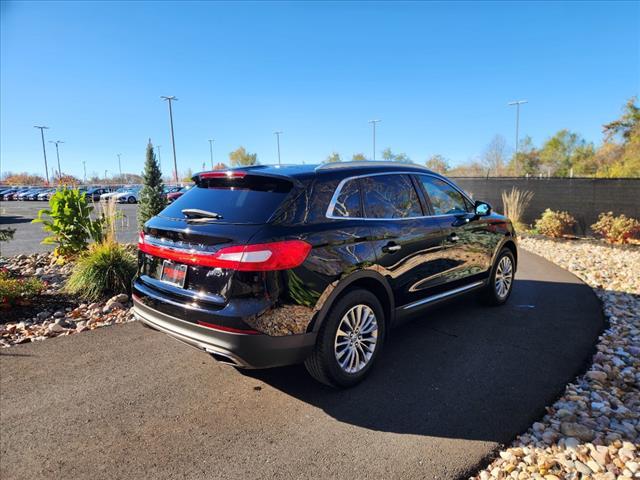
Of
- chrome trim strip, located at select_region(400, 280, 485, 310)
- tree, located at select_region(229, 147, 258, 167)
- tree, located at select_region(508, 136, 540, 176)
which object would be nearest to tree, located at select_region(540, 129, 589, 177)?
tree, located at select_region(508, 136, 540, 176)

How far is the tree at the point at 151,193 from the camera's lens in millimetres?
11187

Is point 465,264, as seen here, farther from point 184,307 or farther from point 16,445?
point 16,445

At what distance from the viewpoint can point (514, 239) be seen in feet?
18.7

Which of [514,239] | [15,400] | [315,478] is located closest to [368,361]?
[315,478]

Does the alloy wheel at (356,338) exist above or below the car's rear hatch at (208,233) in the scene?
below

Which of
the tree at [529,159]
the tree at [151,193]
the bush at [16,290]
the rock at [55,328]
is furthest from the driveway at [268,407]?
Result: the tree at [529,159]

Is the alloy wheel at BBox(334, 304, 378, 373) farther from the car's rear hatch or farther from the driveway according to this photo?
the car's rear hatch

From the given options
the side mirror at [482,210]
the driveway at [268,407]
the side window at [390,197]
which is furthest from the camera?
the side mirror at [482,210]

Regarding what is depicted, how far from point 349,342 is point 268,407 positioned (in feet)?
2.58

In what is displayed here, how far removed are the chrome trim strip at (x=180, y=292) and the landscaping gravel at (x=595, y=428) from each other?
1934 millimetres

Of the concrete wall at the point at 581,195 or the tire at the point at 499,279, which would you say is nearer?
the tire at the point at 499,279

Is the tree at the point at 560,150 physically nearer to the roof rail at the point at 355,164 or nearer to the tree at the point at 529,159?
the tree at the point at 529,159

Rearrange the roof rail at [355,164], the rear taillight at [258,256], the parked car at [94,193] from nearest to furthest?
1. the rear taillight at [258,256]
2. the roof rail at [355,164]
3. the parked car at [94,193]

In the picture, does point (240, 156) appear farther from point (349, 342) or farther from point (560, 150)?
point (349, 342)
